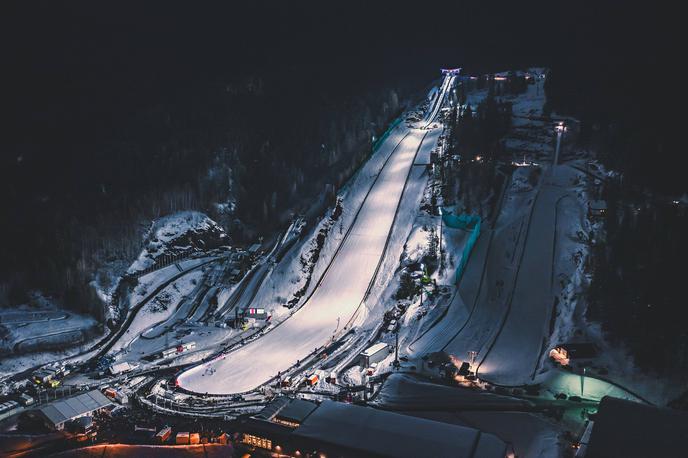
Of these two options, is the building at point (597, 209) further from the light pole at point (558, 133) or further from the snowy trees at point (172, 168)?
A: the snowy trees at point (172, 168)

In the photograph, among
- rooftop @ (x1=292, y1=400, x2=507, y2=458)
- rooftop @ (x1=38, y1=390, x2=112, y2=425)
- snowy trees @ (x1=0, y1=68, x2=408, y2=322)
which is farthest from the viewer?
snowy trees @ (x1=0, y1=68, x2=408, y2=322)

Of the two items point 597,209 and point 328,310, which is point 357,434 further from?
point 597,209

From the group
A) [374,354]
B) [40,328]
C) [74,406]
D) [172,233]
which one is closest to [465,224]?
[374,354]

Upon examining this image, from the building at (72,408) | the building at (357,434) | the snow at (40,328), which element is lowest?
the building at (72,408)

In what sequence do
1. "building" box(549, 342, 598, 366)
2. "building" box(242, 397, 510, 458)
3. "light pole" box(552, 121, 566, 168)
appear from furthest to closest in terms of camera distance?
"light pole" box(552, 121, 566, 168)
"building" box(549, 342, 598, 366)
"building" box(242, 397, 510, 458)

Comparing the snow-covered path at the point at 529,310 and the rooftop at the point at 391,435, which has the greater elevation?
the snow-covered path at the point at 529,310

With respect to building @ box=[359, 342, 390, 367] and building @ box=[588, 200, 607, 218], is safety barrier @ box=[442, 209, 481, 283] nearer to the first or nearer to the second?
building @ box=[588, 200, 607, 218]

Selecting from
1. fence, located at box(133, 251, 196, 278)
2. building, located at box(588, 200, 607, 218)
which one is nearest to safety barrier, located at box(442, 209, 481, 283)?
building, located at box(588, 200, 607, 218)

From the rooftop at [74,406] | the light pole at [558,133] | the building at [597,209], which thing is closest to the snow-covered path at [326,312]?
the rooftop at [74,406]
